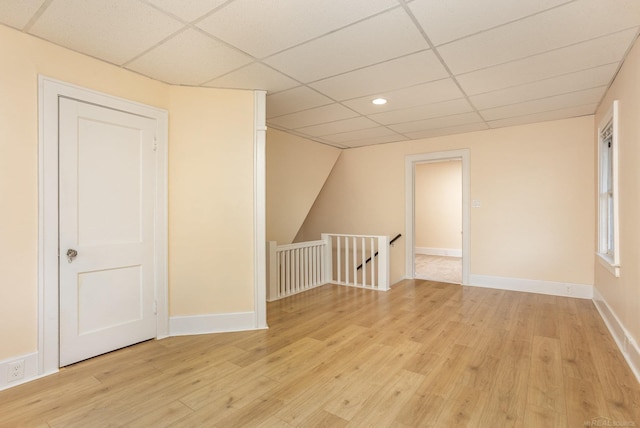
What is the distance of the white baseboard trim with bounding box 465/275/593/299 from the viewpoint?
4160 mm

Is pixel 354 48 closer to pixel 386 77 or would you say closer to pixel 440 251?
pixel 386 77

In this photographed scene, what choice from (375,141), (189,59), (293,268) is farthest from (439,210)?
(189,59)

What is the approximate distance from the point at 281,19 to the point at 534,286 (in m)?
4.70

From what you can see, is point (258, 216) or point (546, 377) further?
point (258, 216)

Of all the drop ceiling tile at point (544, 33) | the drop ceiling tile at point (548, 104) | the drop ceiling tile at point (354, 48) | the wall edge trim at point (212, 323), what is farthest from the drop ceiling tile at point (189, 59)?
the drop ceiling tile at point (548, 104)

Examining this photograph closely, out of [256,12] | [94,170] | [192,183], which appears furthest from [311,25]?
[94,170]

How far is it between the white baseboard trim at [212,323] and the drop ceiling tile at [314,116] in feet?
8.09

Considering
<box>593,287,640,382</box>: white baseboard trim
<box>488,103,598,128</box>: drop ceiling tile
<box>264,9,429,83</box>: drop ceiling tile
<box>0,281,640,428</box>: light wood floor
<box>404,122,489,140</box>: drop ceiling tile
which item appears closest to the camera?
<box>0,281,640,428</box>: light wood floor

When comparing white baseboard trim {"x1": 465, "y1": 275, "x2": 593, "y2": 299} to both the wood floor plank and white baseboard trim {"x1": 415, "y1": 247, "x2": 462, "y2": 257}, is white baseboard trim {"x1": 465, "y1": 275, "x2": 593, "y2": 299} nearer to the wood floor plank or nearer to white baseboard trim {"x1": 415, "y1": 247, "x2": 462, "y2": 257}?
the wood floor plank

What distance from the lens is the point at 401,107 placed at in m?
3.74

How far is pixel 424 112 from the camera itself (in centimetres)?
392

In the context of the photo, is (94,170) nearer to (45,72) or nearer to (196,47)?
(45,72)

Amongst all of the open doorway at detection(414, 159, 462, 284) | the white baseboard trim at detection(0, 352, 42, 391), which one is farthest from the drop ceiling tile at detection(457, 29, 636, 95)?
the open doorway at detection(414, 159, 462, 284)

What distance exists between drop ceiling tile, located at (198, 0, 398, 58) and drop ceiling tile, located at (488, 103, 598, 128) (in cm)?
323
